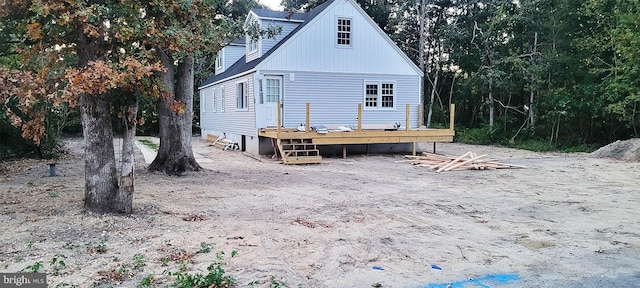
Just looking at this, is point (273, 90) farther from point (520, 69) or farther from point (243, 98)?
point (520, 69)

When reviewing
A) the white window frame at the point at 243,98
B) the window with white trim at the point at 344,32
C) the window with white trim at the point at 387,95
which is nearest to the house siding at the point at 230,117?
the white window frame at the point at 243,98

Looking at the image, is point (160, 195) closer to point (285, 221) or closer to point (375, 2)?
point (285, 221)

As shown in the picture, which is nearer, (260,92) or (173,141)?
(173,141)

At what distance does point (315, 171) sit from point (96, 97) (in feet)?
21.9

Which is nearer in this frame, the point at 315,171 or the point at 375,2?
the point at 315,171

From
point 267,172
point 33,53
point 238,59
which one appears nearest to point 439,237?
point 33,53

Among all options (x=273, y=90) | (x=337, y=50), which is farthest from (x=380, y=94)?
(x=273, y=90)

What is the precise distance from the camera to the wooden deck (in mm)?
14008

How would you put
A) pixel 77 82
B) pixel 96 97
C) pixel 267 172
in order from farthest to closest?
pixel 267 172, pixel 96 97, pixel 77 82

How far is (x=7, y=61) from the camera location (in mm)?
12156

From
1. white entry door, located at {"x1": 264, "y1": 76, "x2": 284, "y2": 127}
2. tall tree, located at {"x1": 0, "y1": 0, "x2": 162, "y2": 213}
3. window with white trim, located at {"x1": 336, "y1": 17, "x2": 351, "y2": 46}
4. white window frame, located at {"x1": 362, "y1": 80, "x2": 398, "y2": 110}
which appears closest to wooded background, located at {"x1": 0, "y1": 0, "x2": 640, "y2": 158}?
white entry door, located at {"x1": 264, "y1": 76, "x2": 284, "y2": 127}

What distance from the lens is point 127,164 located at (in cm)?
618

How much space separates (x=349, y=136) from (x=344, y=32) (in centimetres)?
453

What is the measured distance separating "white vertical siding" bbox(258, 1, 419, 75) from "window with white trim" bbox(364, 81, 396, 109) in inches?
20.9
